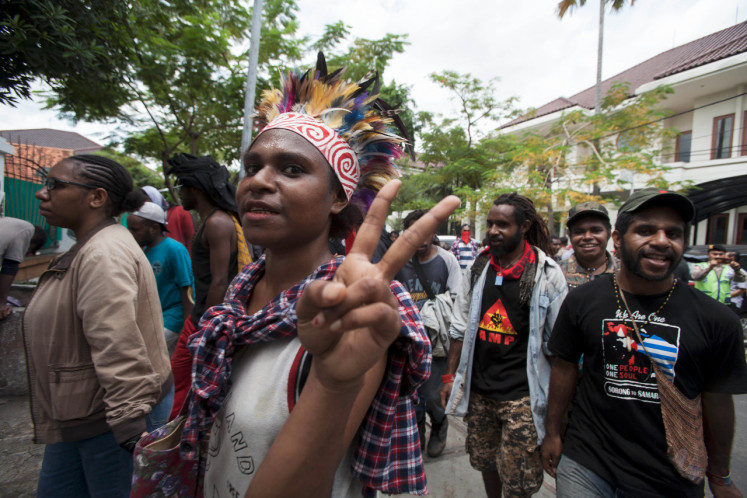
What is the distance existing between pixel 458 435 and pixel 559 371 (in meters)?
2.18

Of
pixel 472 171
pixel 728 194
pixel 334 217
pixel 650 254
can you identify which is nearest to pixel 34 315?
pixel 334 217

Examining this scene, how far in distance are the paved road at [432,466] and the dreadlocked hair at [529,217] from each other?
6.46 ft

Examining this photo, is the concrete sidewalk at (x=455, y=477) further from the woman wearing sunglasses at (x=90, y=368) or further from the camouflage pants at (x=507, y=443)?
the woman wearing sunglasses at (x=90, y=368)

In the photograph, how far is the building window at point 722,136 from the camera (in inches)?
543

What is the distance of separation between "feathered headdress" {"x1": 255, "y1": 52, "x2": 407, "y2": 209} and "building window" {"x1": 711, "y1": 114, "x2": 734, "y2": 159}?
17711 mm

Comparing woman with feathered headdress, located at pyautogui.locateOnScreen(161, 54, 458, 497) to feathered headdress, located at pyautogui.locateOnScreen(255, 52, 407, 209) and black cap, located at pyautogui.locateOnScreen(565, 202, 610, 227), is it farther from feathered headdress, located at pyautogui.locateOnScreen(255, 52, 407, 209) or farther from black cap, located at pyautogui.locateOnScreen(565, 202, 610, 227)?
black cap, located at pyautogui.locateOnScreen(565, 202, 610, 227)

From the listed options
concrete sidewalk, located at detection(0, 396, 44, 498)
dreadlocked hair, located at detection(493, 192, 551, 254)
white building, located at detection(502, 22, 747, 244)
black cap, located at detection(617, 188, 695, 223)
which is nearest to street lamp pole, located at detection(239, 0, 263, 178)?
concrete sidewalk, located at detection(0, 396, 44, 498)

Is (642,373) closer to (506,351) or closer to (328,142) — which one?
(506,351)

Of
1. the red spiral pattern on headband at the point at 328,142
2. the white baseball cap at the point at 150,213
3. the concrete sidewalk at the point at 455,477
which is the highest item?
the red spiral pattern on headband at the point at 328,142

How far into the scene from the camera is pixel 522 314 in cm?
273

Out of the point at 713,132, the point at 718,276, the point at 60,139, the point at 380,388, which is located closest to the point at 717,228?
the point at 713,132

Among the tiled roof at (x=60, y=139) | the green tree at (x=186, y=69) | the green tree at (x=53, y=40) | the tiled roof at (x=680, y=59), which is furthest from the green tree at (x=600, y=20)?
the tiled roof at (x=60, y=139)

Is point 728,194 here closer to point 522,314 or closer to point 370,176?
point 522,314

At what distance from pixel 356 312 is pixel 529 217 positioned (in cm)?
267
